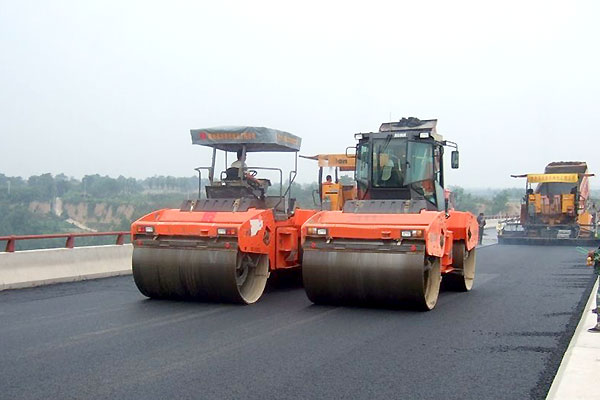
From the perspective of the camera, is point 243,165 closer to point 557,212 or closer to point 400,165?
point 400,165

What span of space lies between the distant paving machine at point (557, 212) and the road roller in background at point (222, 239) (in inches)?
752

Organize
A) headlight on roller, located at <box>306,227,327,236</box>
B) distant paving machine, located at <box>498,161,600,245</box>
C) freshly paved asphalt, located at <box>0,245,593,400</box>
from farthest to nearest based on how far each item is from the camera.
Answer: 1. distant paving machine, located at <box>498,161,600,245</box>
2. headlight on roller, located at <box>306,227,327,236</box>
3. freshly paved asphalt, located at <box>0,245,593,400</box>

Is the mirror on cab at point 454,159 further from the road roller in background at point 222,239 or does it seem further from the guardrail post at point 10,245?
the guardrail post at point 10,245

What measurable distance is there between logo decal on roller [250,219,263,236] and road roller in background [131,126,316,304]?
14 mm

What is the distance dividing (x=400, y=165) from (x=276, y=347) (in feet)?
15.7

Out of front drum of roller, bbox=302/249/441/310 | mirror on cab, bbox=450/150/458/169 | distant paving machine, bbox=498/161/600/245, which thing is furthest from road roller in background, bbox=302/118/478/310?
distant paving machine, bbox=498/161/600/245

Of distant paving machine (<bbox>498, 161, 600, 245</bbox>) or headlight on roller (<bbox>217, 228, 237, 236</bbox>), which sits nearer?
headlight on roller (<bbox>217, 228, 237, 236</bbox>)

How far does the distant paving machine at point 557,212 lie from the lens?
2692 cm

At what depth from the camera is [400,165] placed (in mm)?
10656

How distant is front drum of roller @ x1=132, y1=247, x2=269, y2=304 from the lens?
912 centimetres

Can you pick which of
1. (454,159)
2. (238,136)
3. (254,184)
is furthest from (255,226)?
(454,159)

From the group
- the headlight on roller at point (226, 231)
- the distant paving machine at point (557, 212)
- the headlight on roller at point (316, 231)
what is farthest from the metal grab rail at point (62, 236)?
the distant paving machine at point (557, 212)

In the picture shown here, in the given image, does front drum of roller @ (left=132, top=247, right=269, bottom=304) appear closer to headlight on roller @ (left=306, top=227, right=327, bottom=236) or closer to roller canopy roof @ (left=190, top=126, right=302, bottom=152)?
headlight on roller @ (left=306, top=227, right=327, bottom=236)

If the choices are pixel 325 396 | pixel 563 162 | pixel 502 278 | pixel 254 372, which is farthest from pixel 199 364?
pixel 563 162
